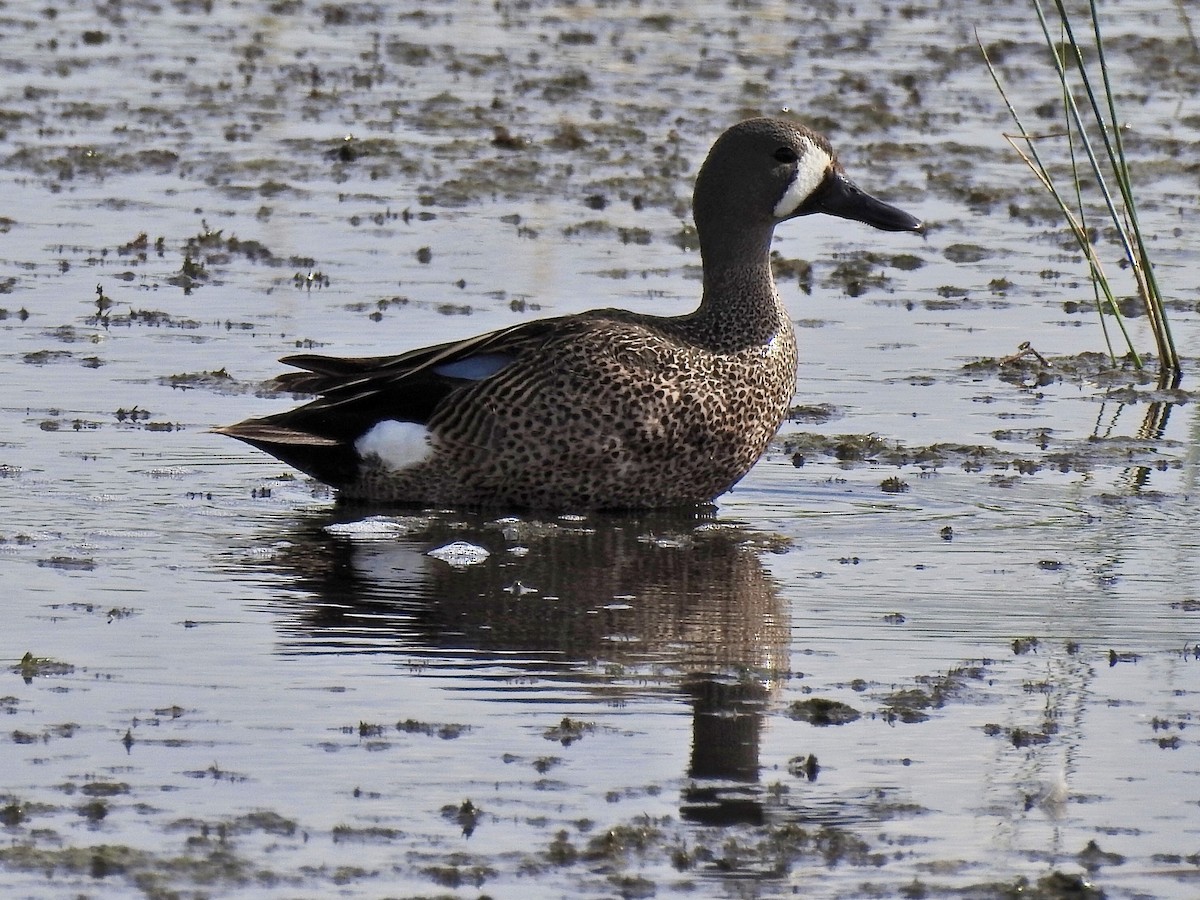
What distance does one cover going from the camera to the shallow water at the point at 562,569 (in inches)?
193

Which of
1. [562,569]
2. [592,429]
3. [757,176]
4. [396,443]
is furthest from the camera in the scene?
[757,176]

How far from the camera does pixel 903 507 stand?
7820 mm

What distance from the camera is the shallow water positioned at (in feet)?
16.1

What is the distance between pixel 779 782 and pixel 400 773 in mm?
738

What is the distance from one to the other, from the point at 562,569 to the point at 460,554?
0.29m

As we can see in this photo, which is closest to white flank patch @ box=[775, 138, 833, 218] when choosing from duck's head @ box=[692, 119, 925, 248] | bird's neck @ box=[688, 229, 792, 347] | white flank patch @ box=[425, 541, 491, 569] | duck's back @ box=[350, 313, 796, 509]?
duck's head @ box=[692, 119, 925, 248]

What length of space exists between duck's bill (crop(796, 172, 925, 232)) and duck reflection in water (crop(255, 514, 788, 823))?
126 cm

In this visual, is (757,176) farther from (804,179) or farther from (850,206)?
(850,206)

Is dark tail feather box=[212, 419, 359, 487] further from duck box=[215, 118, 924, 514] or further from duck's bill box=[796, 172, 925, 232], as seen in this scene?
duck's bill box=[796, 172, 925, 232]

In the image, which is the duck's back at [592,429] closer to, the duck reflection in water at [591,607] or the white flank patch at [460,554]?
the duck reflection in water at [591,607]

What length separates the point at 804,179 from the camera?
8.35m

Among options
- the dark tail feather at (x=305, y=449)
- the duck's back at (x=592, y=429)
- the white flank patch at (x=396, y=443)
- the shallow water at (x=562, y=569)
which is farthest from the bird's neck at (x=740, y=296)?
the dark tail feather at (x=305, y=449)

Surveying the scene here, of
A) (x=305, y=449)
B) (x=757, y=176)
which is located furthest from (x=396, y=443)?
(x=757, y=176)

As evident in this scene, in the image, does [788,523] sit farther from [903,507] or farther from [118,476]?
[118,476]
